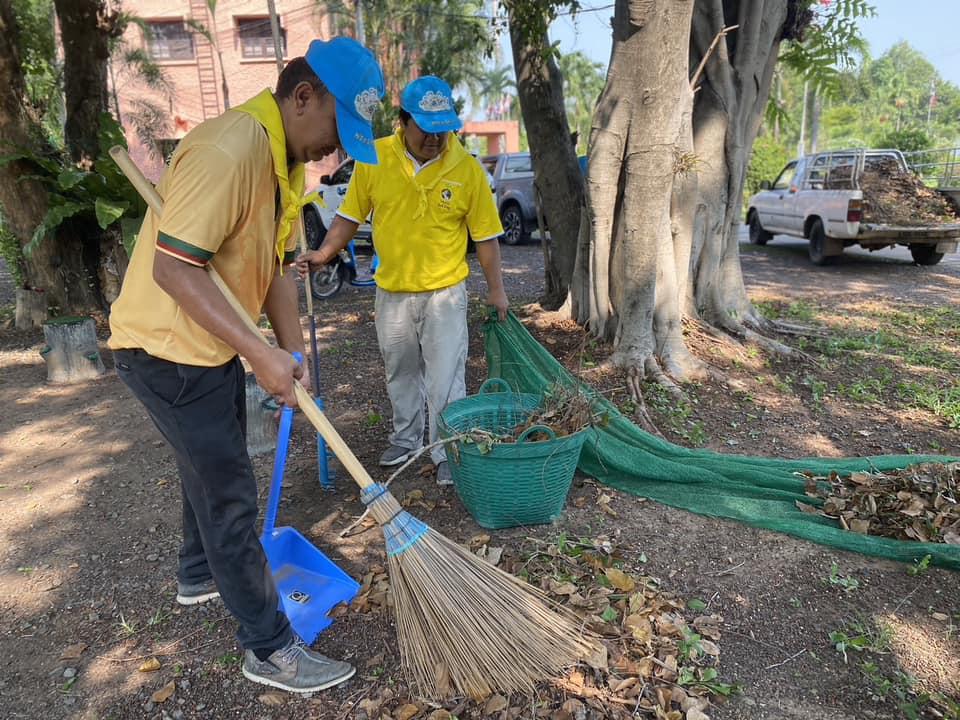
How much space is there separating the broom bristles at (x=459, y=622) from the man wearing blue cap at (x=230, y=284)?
37cm

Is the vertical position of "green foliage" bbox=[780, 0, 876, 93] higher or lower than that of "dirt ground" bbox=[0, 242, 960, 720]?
higher

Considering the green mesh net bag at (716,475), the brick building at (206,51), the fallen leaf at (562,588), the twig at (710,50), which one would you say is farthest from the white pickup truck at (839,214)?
the brick building at (206,51)

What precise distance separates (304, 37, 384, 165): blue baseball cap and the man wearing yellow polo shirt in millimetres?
1204

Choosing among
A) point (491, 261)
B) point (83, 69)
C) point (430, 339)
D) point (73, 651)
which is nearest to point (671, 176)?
point (491, 261)

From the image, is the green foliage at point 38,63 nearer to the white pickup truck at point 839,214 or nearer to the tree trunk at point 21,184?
the tree trunk at point 21,184

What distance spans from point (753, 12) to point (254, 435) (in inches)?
191

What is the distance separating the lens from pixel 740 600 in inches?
103

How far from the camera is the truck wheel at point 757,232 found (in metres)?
13.6

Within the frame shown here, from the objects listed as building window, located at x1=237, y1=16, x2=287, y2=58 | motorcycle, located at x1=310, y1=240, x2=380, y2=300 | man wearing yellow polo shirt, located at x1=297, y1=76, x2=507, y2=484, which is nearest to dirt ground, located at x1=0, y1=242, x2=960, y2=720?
man wearing yellow polo shirt, located at x1=297, y1=76, x2=507, y2=484

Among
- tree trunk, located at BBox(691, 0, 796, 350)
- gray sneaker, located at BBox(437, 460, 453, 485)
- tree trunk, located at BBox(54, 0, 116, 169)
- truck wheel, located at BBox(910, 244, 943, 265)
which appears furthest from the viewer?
truck wheel, located at BBox(910, 244, 943, 265)

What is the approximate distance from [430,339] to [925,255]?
34.3 ft

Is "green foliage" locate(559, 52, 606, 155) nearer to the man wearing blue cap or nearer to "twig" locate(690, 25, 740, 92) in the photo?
"twig" locate(690, 25, 740, 92)

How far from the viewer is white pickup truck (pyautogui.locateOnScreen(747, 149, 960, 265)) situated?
392 inches

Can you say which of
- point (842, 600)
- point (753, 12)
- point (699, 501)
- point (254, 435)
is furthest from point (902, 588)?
point (753, 12)
